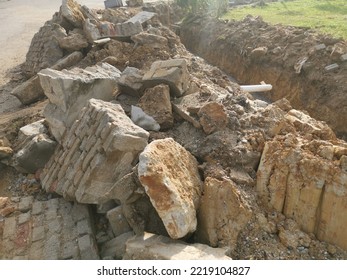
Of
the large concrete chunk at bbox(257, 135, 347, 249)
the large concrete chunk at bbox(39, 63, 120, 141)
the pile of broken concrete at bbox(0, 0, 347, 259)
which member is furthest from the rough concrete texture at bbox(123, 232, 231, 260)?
the large concrete chunk at bbox(39, 63, 120, 141)

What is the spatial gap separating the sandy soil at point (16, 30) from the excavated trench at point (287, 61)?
8269mm

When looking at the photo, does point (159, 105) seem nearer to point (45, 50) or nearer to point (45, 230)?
point (45, 230)

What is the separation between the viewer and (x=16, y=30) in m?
15.5

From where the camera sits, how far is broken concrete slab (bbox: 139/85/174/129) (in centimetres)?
555

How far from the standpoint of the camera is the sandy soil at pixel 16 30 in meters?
9.92

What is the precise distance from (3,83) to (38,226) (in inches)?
289

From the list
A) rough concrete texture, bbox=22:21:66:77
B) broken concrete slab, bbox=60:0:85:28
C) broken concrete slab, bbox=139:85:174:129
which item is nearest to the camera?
broken concrete slab, bbox=139:85:174:129

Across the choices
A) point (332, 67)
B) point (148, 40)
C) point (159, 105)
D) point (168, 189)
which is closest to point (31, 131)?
point (159, 105)

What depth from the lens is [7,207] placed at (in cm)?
488

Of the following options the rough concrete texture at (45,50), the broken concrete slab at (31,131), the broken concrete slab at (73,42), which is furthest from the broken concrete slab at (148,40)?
the broken concrete slab at (31,131)

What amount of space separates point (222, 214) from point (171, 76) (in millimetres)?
3022

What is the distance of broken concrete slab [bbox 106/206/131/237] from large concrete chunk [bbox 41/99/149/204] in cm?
24

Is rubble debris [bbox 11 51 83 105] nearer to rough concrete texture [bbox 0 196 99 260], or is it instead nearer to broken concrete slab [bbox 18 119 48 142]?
broken concrete slab [bbox 18 119 48 142]

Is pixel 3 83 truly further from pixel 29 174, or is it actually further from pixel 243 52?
pixel 243 52
